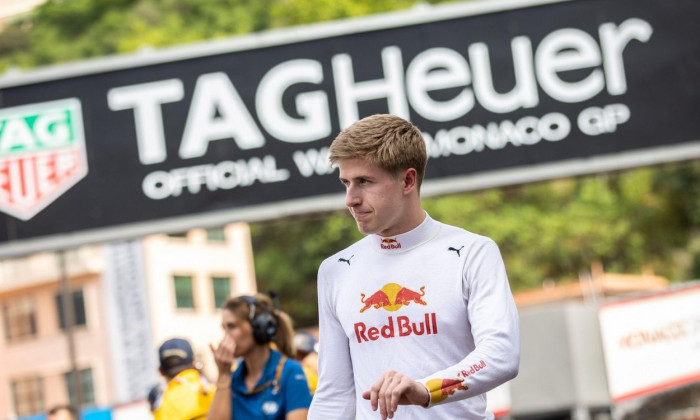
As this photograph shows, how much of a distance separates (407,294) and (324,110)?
241 inches

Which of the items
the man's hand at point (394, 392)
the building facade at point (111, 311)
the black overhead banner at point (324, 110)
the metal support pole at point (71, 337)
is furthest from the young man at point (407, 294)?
the building facade at point (111, 311)

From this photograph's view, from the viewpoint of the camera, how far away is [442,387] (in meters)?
3.27

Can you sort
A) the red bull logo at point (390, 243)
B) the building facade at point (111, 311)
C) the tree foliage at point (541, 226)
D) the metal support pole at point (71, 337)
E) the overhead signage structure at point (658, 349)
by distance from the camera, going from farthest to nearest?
the building facade at point (111, 311) → the tree foliage at point (541, 226) → the overhead signage structure at point (658, 349) → the metal support pole at point (71, 337) → the red bull logo at point (390, 243)

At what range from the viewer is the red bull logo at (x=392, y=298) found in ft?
Result: 11.8

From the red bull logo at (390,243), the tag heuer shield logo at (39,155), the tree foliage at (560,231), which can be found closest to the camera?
the red bull logo at (390,243)

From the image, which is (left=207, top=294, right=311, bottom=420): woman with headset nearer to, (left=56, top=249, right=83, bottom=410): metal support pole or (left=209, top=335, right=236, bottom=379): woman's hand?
(left=209, top=335, right=236, bottom=379): woman's hand

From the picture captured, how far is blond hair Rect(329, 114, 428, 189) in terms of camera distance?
353 cm

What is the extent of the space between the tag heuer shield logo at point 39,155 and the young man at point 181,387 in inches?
122

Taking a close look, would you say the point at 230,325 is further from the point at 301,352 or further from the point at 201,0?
the point at 201,0

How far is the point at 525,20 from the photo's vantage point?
973cm

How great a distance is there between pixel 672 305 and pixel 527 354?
3353 millimetres

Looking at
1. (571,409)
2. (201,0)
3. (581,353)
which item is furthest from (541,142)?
(201,0)

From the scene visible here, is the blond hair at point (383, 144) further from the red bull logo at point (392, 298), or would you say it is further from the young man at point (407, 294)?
the red bull logo at point (392, 298)

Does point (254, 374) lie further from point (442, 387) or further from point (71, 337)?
point (71, 337)
